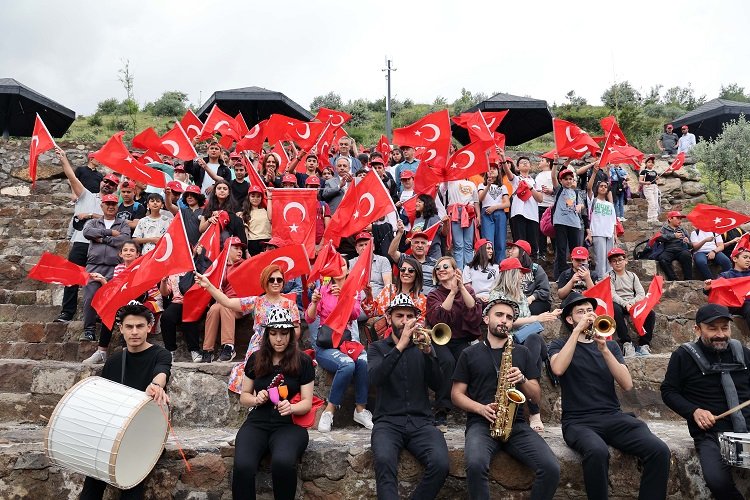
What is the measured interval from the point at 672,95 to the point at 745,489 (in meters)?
47.0

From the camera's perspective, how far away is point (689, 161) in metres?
18.7

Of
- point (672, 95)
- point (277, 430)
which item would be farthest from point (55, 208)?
point (672, 95)

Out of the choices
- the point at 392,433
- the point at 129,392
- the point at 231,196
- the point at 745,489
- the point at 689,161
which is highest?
the point at 689,161

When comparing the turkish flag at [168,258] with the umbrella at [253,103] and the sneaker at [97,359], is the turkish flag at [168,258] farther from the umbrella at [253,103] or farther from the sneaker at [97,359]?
the umbrella at [253,103]

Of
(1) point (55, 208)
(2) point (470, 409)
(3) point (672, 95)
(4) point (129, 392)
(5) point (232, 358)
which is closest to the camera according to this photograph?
(4) point (129, 392)

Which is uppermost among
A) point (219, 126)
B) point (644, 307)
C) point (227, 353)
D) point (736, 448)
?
point (219, 126)

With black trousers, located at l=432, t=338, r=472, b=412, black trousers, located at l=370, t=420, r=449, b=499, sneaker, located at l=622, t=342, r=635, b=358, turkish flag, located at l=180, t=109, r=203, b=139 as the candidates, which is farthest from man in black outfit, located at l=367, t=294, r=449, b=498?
turkish flag, located at l=180, t=109, r=203, b=139

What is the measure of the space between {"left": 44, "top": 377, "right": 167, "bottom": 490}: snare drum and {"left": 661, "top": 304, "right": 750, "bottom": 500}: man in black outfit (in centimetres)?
425

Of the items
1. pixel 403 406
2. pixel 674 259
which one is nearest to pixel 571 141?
pixel 674 259

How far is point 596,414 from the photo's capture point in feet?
18.0

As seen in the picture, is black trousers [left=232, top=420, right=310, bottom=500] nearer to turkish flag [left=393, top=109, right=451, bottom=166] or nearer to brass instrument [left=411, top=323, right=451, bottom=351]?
brass instrument [left=411, top=323, right=451, bottom=351]

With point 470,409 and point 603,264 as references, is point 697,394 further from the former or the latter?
point 603,264

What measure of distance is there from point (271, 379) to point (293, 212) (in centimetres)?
361

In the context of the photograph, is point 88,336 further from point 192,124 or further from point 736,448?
point 736,448
